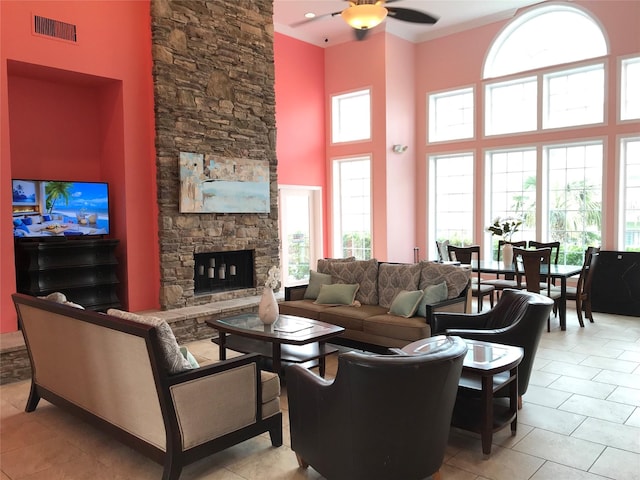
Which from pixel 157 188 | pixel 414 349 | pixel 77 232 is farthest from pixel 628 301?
pixel 77 232

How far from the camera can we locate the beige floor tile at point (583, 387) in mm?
4075

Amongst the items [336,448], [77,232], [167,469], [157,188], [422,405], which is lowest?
[167,469]

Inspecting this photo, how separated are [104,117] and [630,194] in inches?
285

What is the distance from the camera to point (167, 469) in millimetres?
2754

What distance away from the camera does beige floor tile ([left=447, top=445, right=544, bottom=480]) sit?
2.87m

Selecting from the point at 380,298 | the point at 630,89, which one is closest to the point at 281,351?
the point at 380,298

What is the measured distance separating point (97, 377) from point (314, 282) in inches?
124

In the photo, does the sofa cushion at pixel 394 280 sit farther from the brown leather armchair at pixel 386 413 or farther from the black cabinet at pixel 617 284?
the black cabinet at pixel 617 284

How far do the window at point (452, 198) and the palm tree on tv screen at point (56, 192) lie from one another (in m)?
6.04

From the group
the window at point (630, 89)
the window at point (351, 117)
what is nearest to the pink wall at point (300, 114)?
the window at point (351, 117)

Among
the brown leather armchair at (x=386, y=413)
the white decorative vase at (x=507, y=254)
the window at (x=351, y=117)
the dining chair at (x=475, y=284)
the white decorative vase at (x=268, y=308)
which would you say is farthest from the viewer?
the window at (x=351, y=117)

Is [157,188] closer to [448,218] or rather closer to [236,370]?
[236,370]

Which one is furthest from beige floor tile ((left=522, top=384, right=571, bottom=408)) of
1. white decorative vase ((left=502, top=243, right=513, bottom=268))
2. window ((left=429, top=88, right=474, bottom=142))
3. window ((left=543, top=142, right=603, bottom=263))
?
window ((left=429, top=88, right=474, bottom=142))

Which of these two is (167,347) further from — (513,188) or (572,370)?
(513,188)
